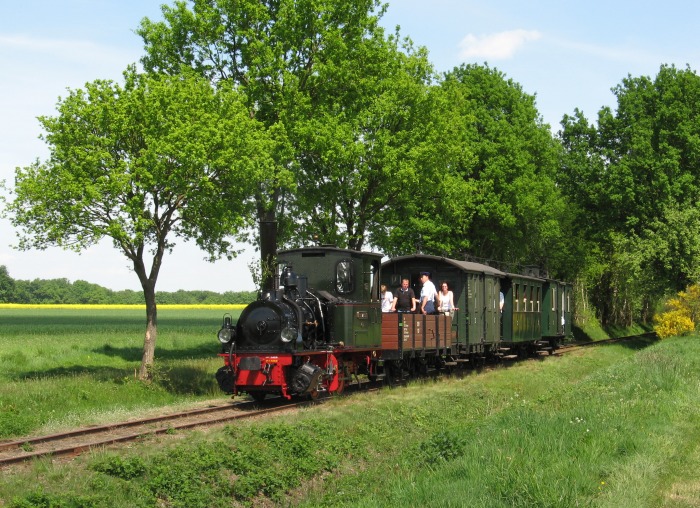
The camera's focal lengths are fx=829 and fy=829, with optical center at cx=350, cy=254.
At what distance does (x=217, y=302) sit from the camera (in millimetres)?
139000

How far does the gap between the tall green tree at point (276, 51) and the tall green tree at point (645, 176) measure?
19.7 metres

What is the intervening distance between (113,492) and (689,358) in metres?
19.8

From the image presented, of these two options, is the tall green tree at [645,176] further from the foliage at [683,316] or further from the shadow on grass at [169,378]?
the shadow on grass at [169,378]

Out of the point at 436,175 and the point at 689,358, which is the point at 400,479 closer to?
the point at 689,358

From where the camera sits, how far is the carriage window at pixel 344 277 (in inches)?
750

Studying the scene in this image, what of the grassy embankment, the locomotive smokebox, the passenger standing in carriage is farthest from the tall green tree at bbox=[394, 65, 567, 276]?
the grassy embankment

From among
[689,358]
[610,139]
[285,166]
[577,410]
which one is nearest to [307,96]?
[285,166]

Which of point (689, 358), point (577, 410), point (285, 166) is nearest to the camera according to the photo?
point (577, 410)

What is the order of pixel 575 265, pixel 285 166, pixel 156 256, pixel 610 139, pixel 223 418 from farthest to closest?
1. pixel 575 265
2. pixel 610 139
3. pixel 285 166
4. pixel 156 256
5. pixel 223 418

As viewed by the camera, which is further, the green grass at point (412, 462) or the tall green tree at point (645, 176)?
the tall green tree at point (645, 176)

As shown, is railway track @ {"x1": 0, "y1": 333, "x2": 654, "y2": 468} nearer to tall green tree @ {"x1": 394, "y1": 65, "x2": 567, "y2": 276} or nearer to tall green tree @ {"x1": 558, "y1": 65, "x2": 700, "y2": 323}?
tall green tree @ {"x1": 394, "y1": 65, "x2": 567, "y2": 276}

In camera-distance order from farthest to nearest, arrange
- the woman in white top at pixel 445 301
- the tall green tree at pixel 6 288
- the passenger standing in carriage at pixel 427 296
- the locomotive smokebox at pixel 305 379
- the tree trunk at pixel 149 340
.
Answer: the tall green tree at pixel 6 288
the woman in white top at pixel 445 301
the passenger standing in carriage at pixel 427 296
the tree trunk at pixel 149 340
the locomotive smokebox at pixel 305 379

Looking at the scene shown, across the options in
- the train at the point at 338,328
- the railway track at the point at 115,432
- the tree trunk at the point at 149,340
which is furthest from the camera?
the tree trunk at the point at 149,340

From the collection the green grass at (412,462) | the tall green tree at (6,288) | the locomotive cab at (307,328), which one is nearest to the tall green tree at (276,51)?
the locomotive cab at (307,328)
